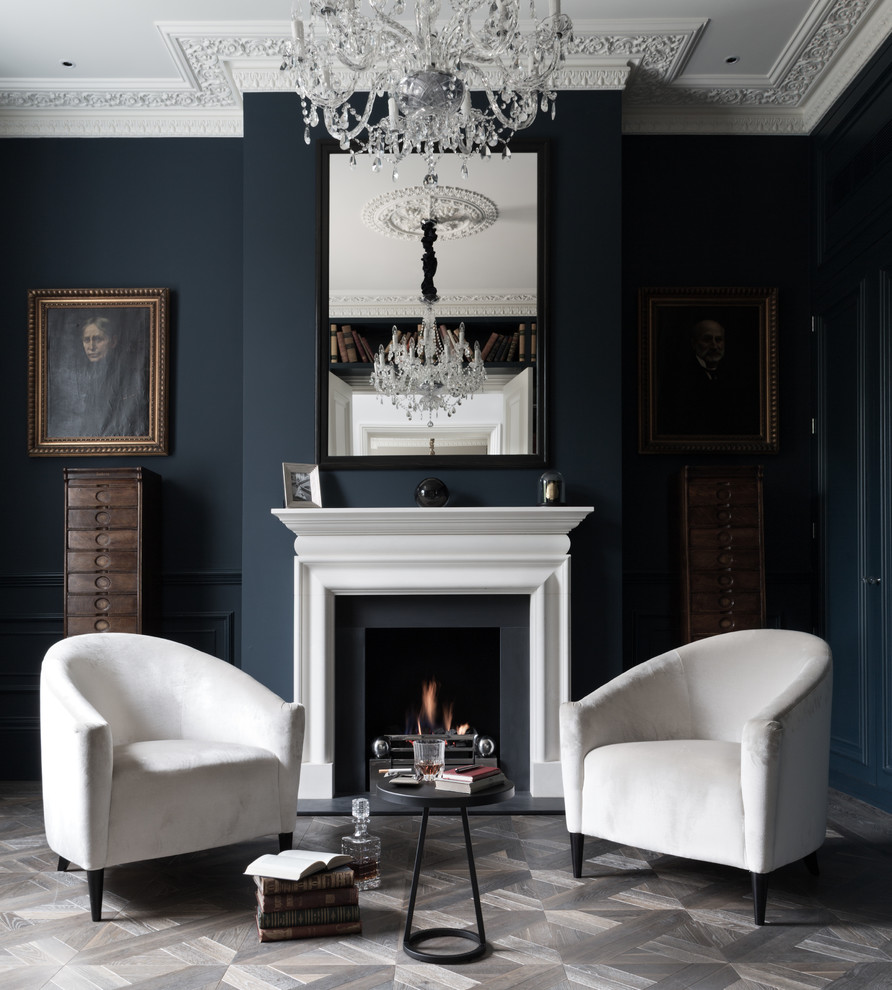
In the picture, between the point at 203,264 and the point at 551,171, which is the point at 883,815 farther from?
the point at 203,264

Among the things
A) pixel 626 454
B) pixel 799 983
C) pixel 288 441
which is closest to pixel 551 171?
pixel 626 454

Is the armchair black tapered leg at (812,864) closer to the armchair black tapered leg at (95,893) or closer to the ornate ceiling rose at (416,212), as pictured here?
the armchair black tapered leg at (95,893)

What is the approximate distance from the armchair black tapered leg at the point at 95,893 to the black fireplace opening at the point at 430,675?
1542mm

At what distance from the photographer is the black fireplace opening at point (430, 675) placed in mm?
4293

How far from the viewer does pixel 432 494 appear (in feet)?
14.1

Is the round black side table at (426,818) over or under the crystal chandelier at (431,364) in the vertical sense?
under

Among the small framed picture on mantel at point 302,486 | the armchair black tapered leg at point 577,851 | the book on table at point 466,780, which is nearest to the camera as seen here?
the book on table at point 466,780

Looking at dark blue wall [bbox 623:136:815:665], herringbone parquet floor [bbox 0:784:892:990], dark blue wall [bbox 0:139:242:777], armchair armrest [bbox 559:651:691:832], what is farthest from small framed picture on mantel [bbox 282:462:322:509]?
dark blue wall [bbox 623:136:815:665]

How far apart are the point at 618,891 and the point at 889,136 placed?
3.27 metres

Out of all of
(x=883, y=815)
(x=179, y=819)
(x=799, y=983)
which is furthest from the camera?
(x=883, y=815)

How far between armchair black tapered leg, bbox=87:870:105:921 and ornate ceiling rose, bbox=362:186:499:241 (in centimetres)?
296

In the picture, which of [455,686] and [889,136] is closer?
[889,136]

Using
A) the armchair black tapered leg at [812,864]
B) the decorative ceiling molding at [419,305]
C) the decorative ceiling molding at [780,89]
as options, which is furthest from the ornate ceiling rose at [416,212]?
the armchair black tapered leg at [812,864]

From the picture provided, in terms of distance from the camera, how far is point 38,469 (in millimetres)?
4883
